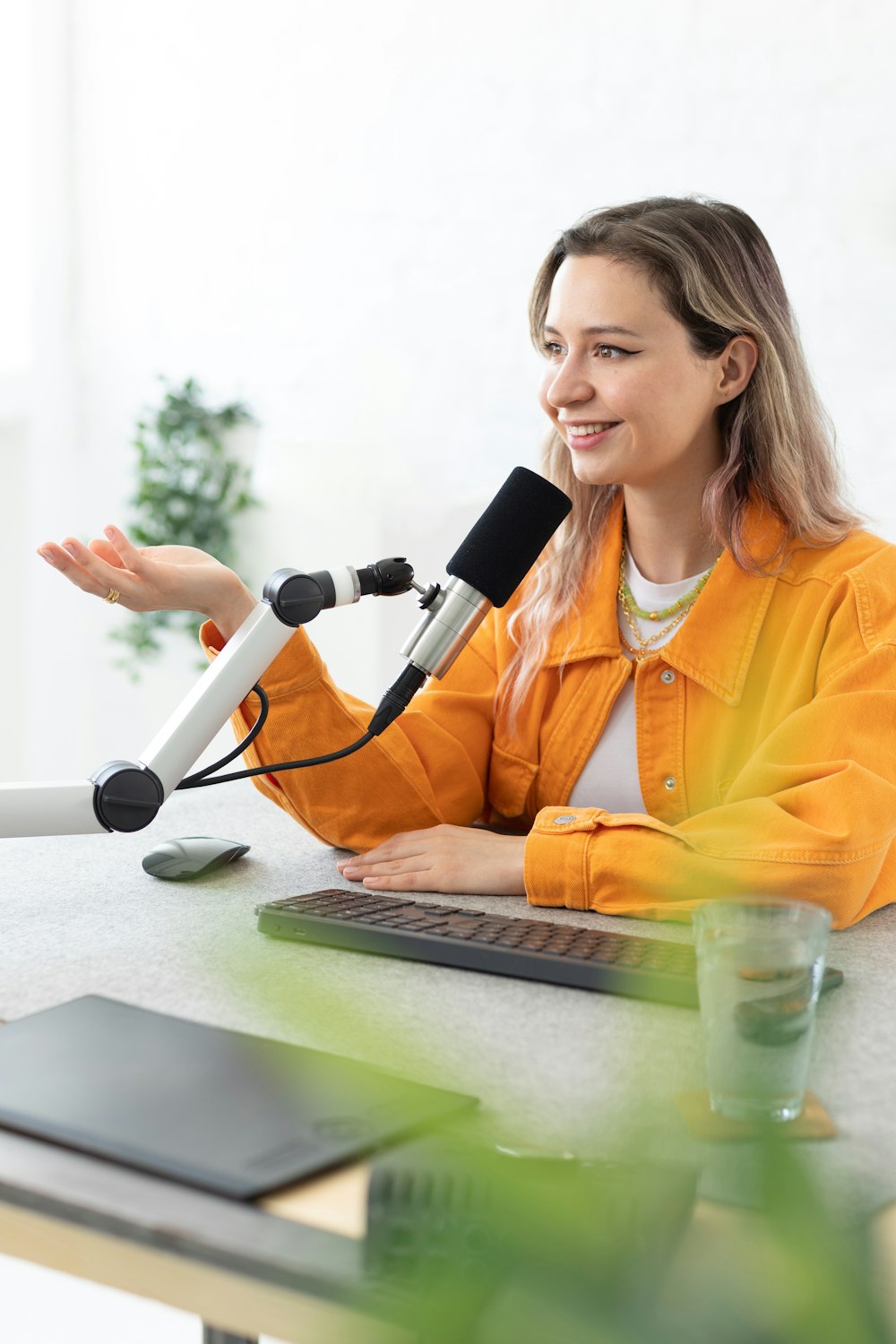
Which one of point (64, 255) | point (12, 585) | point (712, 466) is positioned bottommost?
point (12, 585)

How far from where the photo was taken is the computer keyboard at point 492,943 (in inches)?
34.5

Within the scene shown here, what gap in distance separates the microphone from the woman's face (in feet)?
1.03

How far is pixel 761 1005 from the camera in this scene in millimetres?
639

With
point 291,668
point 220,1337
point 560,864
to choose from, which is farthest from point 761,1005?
point 291,668

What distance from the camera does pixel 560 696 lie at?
1483mm

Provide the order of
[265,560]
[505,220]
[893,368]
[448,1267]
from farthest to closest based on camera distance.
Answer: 1. [265,560]
2. [505,220]
3. [893,368]
4. [448,1267]

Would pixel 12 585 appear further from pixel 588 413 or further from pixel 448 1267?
pixel 448 1267

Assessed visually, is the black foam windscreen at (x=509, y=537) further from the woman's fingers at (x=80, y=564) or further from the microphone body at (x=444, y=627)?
the woman's fingers at (x=80, y=564)

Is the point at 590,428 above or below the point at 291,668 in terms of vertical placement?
above

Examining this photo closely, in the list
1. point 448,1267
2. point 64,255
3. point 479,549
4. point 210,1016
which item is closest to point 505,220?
point 64,255

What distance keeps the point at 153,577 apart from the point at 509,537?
329 mm

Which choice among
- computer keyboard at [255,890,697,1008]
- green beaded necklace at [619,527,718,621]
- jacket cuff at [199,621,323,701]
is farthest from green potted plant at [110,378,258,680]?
computer keyboard at [255,890,697,1008]

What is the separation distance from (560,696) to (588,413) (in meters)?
0.32

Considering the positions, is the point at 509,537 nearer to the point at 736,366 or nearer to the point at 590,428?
the point at 590,428
